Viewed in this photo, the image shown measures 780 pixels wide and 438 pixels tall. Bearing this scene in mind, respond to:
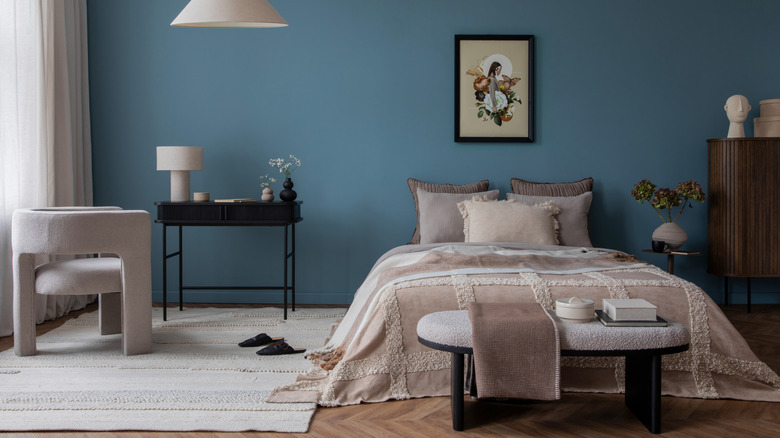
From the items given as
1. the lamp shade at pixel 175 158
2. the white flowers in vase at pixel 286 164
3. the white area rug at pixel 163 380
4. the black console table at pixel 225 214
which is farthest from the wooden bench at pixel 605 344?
the white flowers in vase at pixel 286 164

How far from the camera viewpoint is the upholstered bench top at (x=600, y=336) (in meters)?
2.64

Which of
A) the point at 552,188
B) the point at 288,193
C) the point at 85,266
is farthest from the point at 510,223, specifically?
the point at 85,266

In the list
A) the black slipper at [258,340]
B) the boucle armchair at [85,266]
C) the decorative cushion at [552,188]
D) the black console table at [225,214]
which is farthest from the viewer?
the decorative cushion at [552,188]

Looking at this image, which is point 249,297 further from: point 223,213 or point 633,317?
point 633,317

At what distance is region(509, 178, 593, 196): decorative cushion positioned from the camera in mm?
5262

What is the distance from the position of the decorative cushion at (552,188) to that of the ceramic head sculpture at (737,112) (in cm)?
110

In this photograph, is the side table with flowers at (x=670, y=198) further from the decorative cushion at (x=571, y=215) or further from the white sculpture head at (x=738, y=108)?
the white sculpture head at (x=738, y=108)

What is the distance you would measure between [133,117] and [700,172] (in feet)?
14.8

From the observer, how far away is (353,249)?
5.59m

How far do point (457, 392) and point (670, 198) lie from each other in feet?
10.2

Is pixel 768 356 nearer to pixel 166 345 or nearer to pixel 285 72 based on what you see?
pixel 166 345

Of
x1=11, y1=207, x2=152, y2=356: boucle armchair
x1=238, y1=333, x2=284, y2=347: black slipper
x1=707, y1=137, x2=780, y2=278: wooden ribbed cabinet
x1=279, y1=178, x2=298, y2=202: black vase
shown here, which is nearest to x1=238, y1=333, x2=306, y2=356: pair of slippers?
x1=238, y1=333, x2=284, y2=347: black slipper

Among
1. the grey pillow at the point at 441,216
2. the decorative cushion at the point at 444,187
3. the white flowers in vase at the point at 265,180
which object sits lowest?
the grey pillow at the point at 441,216

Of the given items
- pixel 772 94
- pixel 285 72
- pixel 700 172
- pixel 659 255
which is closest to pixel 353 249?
pixel 285 72
